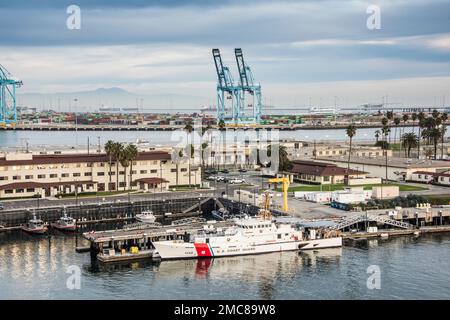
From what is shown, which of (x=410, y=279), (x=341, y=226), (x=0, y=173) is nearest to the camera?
(x=410, y=279)

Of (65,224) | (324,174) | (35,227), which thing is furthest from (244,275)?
(324,174)

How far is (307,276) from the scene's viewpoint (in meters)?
38.2

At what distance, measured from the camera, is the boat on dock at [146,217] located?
54812mm

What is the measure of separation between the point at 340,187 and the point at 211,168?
23.7 m

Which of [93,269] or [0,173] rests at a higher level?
[0,173]

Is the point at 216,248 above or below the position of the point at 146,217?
below

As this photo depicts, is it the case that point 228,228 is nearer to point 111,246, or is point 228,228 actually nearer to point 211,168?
point 111,246

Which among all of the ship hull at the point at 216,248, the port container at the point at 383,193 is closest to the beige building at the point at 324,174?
the port container at the point at 383,193

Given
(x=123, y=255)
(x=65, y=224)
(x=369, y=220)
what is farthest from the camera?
(x=65, y=224)

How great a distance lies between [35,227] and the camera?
51031 millimetres

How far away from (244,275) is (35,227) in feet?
66.9

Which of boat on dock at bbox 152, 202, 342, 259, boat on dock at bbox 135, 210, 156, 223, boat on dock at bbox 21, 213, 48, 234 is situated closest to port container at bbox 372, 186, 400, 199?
boat on dock at bbox 152, 202, 342, 259

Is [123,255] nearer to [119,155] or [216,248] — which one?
[216,248]
